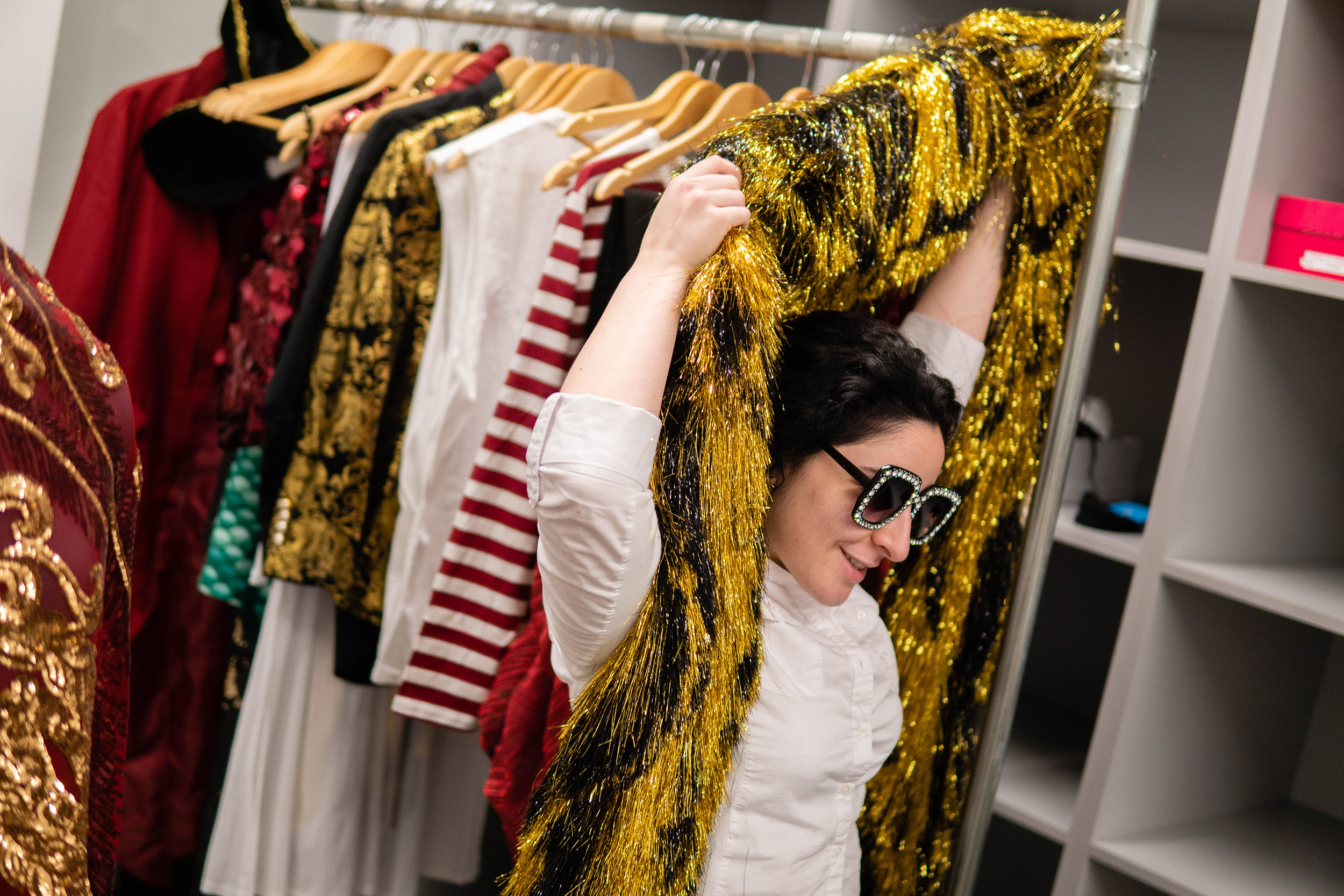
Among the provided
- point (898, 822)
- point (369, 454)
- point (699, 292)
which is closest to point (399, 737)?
point (369, 454)

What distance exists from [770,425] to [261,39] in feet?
3.99

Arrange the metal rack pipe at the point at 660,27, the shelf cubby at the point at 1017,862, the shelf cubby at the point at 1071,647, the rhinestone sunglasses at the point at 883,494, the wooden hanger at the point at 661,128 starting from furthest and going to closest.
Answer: the shelf cubby at the point at 1017,862, the shelf cubby at the point at 1071,647, the wooden hanger at the point at 661,128, the metal rack pipe at the point at 660,27, the rhinestone sunglasses at the point at 883,494

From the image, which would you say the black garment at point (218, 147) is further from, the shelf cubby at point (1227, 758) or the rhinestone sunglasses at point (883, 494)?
the shelf cubby at point (1227, 758)

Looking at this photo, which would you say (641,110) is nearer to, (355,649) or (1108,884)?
(355,649)

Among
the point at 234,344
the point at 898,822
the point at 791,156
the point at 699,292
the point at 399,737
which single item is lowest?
the point at 399,737

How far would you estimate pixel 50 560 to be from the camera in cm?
53

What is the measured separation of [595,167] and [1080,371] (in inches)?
24.1

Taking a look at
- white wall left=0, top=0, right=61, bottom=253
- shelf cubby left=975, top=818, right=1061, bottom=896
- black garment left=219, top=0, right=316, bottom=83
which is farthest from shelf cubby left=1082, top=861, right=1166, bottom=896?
white wall left=0, top=0, right=61, bottom=253

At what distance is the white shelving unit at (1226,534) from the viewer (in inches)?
53.5

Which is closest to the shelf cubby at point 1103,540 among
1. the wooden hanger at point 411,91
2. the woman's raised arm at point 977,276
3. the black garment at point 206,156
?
the woman's raised arm at point 977,276

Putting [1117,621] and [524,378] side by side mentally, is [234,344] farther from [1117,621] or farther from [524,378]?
[1117,621]

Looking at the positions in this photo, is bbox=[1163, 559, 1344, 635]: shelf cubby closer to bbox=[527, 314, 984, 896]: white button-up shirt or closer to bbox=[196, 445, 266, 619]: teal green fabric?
bbox=[527, 314, 984, 896]: white button-up shirt

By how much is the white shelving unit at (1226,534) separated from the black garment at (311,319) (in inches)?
26.8

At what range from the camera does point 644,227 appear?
4.21ft
